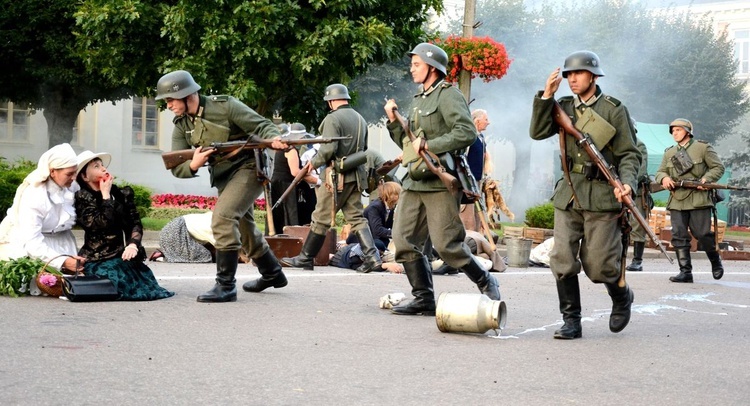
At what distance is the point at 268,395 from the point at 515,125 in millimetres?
46774

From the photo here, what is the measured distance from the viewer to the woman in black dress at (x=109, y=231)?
30.9 ft

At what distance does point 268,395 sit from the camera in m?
5.62

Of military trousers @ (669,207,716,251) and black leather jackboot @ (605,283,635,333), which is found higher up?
military trousers @ (669,207,716,251)

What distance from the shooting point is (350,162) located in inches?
521

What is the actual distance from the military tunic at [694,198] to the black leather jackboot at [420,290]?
20.9 feet

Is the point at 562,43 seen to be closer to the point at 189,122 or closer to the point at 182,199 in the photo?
the point at 182,199

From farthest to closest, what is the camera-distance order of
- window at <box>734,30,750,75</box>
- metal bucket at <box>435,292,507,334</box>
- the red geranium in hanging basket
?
window at <box>734,30,750,75</box> → the red geranium in hanging basket → metal bucket at <box>435,292,507,334</box>

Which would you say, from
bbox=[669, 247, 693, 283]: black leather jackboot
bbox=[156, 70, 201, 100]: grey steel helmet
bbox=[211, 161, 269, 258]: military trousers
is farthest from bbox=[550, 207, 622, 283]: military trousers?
bbox=[669, 247, 693, 283]: black leather jackboot

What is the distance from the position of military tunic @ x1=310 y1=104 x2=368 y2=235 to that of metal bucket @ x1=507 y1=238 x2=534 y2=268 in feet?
11.0

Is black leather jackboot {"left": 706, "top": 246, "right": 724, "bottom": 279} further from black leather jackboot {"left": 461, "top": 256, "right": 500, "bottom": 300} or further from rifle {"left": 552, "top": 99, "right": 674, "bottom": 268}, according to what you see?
rifle {"left": 552, "top": 99, "right": 674, "bottom": 268}

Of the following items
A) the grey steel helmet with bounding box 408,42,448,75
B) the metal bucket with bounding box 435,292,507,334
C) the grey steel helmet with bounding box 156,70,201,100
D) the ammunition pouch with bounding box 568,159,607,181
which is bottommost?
the metal bucket with bounding box 435,292,507,334

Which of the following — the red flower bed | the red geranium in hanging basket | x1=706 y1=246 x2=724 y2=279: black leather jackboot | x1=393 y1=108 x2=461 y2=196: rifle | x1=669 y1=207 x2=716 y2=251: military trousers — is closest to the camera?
x1=393 y1=108 x2=461 y2=196: rifle

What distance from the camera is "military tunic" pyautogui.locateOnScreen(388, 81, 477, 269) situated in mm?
8570

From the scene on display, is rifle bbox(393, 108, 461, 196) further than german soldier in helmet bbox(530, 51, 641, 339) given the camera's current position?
Yes
